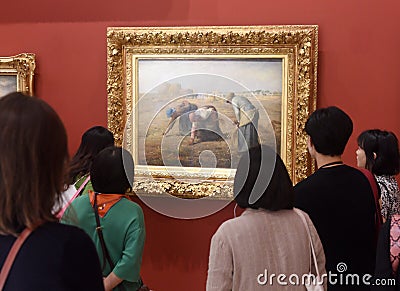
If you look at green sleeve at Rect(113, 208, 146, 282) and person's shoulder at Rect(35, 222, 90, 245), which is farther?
green sleeve at Rect(113, 208, 146, 282)

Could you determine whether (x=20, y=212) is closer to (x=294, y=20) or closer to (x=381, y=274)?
(x=381, y=274)

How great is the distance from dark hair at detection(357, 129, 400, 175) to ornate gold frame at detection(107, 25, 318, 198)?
1.85ft

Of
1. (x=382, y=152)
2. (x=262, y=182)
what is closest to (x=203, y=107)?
(x=382, y=152)

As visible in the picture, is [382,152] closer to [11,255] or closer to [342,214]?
[342,214]

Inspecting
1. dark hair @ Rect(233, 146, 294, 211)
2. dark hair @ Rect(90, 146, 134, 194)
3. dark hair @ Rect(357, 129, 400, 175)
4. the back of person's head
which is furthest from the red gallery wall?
dark hair @ Rect(233, 146, 294, 211)

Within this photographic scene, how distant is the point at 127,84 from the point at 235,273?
239cm

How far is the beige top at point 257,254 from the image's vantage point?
2.01 metres

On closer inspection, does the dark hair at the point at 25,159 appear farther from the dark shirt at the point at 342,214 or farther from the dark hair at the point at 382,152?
the dark hair at the point at 382,152

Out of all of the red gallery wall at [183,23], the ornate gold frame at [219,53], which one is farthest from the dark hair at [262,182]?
the red gallery wall at [183,23]

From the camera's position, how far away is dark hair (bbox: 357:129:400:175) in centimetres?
331

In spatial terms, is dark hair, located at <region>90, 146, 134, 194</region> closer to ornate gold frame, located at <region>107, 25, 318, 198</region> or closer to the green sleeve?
the green sleeve

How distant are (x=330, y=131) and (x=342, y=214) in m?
0.36

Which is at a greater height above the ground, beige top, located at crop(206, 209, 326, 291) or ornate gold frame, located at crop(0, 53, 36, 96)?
ornate gold frame, located at crop(0, 53, 36, 96)

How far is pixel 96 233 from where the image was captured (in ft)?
8.54
